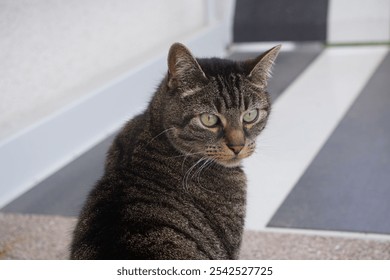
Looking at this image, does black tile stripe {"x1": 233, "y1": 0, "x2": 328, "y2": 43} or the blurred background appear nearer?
the blurred background

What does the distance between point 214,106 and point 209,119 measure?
3 cm

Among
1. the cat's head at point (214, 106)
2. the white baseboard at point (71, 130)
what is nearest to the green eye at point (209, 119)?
the cat's head at point (214, 106)

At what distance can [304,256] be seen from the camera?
145cm

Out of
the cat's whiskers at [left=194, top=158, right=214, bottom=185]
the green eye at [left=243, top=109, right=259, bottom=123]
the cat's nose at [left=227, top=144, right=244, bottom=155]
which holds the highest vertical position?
the green eye at [left=243, top=109, right=259, bottom=123]

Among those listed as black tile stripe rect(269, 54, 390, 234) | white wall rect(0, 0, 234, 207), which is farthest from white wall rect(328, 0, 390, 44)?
white wall rect(0, 0, 234, 207)

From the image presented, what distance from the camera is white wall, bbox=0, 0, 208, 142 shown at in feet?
6.15

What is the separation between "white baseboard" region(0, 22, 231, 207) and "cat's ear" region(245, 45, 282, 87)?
68 cm

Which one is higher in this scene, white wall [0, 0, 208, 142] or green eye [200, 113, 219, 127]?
green eye [200, 113, 219, 127]

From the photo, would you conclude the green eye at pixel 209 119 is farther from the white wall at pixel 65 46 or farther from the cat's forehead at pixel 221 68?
the white wall at pixel 65 46

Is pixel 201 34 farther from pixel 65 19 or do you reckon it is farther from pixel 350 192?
pixel 350 192

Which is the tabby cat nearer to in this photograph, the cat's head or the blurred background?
the cat's head

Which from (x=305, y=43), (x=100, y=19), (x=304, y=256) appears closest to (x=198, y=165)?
(x=304, y=256)

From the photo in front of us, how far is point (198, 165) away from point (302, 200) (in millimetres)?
618

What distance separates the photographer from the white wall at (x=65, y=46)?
187cm
